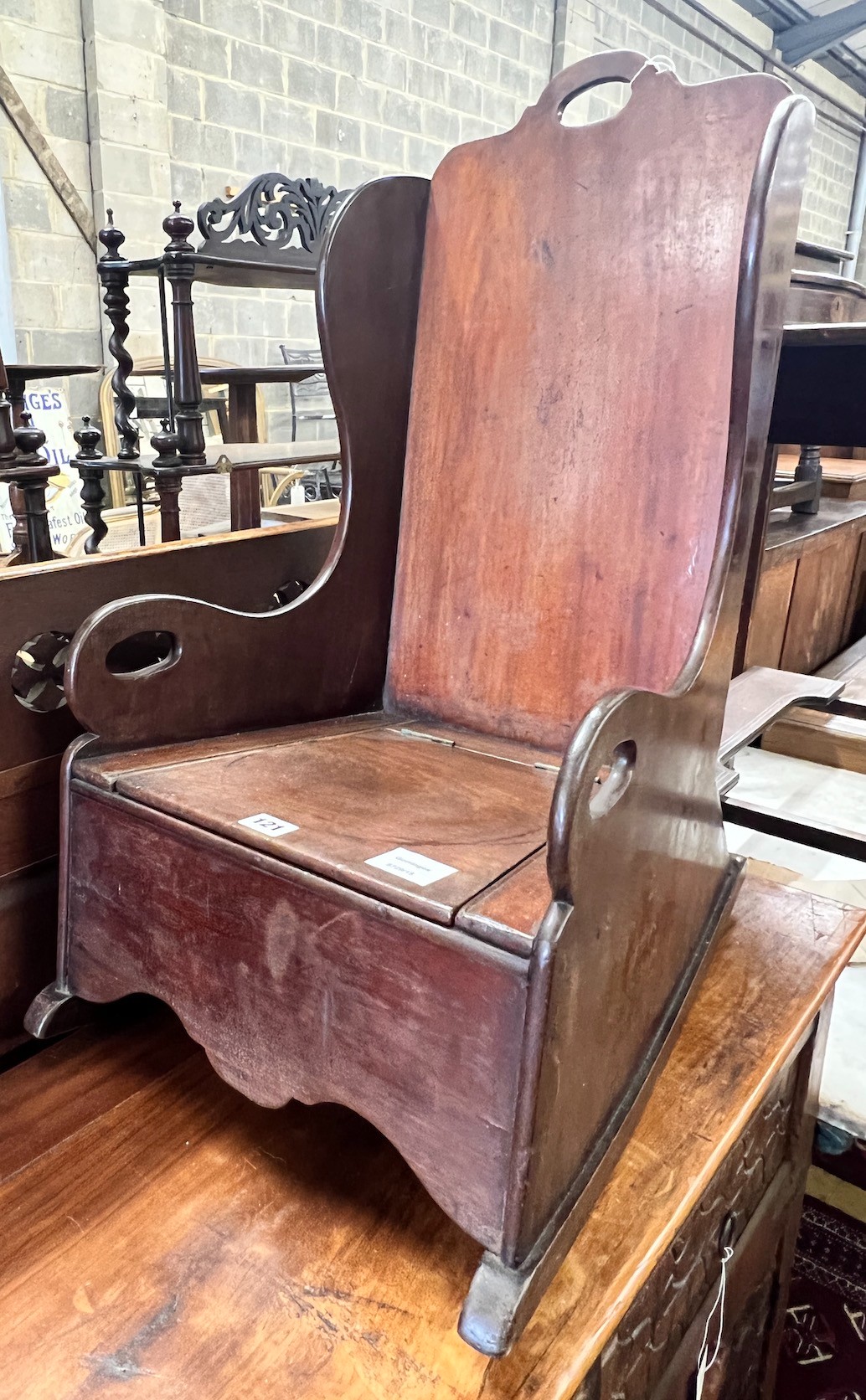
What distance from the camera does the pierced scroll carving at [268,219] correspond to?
65.0 inches

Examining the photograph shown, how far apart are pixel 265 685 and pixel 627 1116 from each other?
48 centimetres

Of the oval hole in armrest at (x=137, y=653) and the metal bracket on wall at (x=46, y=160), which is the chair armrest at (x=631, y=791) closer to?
the oval hole in armrest at (x=137, y=653)

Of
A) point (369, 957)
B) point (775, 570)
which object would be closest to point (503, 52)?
point (775, 570)

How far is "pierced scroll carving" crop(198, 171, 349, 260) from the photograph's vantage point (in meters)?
1.65

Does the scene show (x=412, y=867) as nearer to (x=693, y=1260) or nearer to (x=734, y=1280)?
(x=693, y=1260)

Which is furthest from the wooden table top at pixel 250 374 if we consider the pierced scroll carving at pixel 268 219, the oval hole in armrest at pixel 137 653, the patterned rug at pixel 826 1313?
the patterned rug at pixel 826 1313

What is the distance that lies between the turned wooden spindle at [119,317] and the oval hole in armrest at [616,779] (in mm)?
1421

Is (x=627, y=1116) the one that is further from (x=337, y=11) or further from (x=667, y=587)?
(x=337, y=11)

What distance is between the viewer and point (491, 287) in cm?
95

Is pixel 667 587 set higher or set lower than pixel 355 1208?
higher

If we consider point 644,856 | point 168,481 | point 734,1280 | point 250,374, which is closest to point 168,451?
point 168,481

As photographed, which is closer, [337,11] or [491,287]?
[491,287]

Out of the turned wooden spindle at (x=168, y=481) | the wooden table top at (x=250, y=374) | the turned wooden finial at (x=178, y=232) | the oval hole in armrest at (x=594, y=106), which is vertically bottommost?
the turned wooden spindle at (x=168, y=481)

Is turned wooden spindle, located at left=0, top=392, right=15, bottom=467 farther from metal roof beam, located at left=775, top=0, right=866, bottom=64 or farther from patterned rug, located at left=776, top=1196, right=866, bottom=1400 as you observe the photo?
metal roof beam, located at left=775, top=0, right=866, bottom=64
